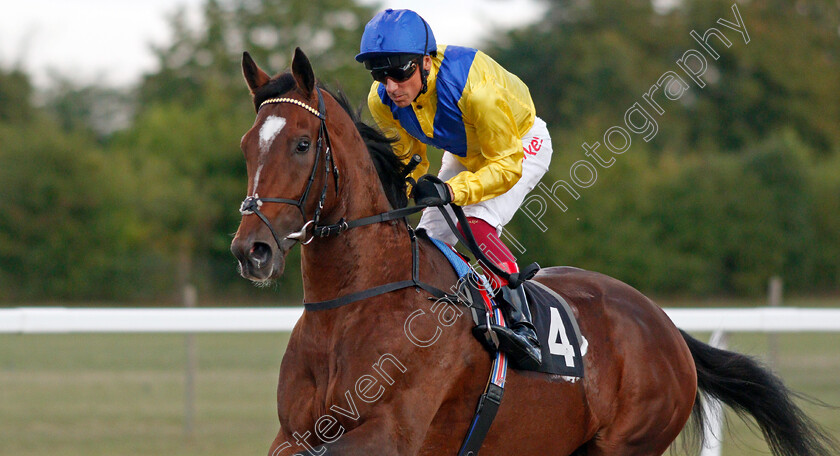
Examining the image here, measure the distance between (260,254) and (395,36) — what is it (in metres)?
1.03

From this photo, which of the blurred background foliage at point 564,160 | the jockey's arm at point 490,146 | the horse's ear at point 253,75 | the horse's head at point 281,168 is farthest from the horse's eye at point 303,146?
the blurred background foliage at point 564,160

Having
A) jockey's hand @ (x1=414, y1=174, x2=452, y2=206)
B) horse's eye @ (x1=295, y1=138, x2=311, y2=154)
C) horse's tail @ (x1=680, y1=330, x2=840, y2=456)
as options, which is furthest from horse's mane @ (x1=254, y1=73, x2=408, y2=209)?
horse's tail @ (x1=680, y1=330, x2=840, y2=456)

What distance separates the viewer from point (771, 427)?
4.66m

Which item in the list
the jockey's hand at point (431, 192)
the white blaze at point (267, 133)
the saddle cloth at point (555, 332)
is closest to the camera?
the white blaze at point (267, 133)

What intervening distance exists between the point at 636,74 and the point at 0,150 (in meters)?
21.9

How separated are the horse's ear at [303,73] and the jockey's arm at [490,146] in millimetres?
648

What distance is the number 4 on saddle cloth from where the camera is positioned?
3.45 metres

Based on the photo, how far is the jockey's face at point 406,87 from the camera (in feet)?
11.3

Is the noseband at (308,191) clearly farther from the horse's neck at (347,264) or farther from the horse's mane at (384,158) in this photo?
the horse's mane at (384,158)

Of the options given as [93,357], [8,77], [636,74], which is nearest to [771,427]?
[93,357]

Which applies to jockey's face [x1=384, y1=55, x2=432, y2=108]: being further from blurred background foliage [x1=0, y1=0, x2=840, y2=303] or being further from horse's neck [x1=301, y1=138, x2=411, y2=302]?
blurred background foliage [x1=0, y1=0, x2=840, y2=303]

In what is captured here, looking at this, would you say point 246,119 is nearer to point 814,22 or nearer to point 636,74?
point 636,74

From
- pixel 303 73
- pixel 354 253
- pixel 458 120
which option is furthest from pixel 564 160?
pixel 303 73

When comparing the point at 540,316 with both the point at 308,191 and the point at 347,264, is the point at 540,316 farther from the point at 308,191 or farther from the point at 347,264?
the point at 308,191
